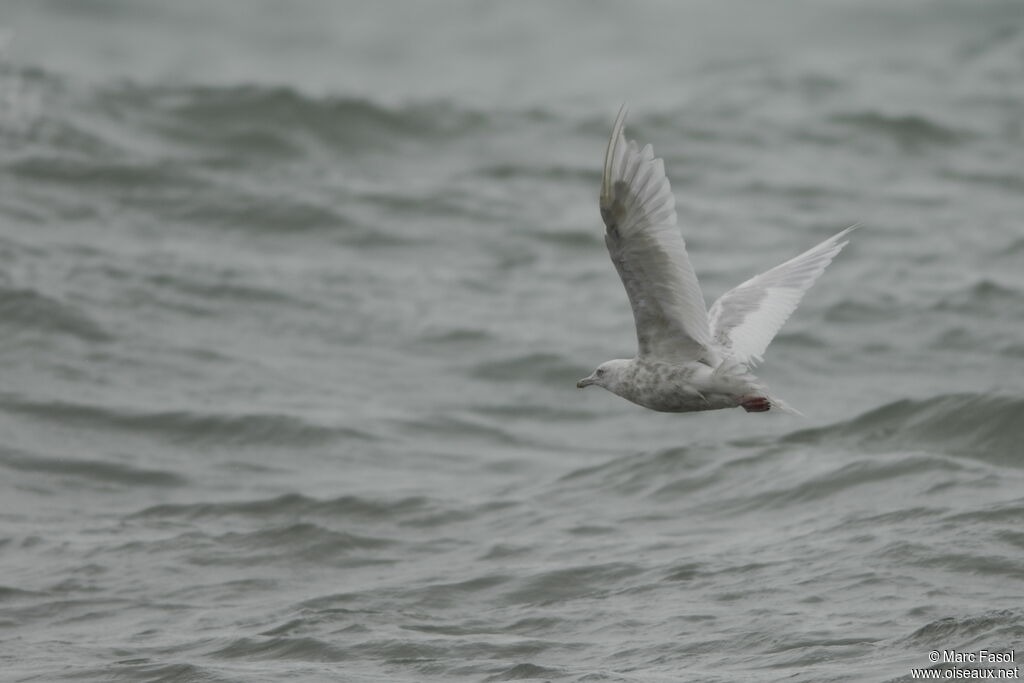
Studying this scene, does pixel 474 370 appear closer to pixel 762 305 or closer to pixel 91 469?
pixel 91 469

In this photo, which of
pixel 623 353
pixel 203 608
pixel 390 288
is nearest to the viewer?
pixel 203 608

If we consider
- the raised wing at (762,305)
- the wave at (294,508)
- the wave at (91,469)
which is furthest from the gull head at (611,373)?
the wave at (91,469)

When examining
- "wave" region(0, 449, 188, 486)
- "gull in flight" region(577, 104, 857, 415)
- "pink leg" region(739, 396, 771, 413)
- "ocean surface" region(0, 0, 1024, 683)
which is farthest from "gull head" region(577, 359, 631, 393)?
"wave" region(0, 449, 188, 486)

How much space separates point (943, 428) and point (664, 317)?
15.8 ft

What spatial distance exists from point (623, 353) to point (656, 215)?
7.24 meters

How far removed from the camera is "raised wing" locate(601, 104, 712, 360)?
23.7 ft

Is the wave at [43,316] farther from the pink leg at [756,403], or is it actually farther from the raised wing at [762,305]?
the pink leg at [756,403]

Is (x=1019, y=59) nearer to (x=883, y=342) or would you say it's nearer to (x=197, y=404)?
(x=883, y=342)

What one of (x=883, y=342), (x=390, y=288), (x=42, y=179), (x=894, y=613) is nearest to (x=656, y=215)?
(x=894, y=613)

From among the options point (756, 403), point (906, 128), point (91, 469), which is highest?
point (906, 128)

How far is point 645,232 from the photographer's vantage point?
286 inches

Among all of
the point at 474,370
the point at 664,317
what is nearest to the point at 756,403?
the point at 664,317

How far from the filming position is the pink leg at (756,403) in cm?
755

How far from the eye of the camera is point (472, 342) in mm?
14914
